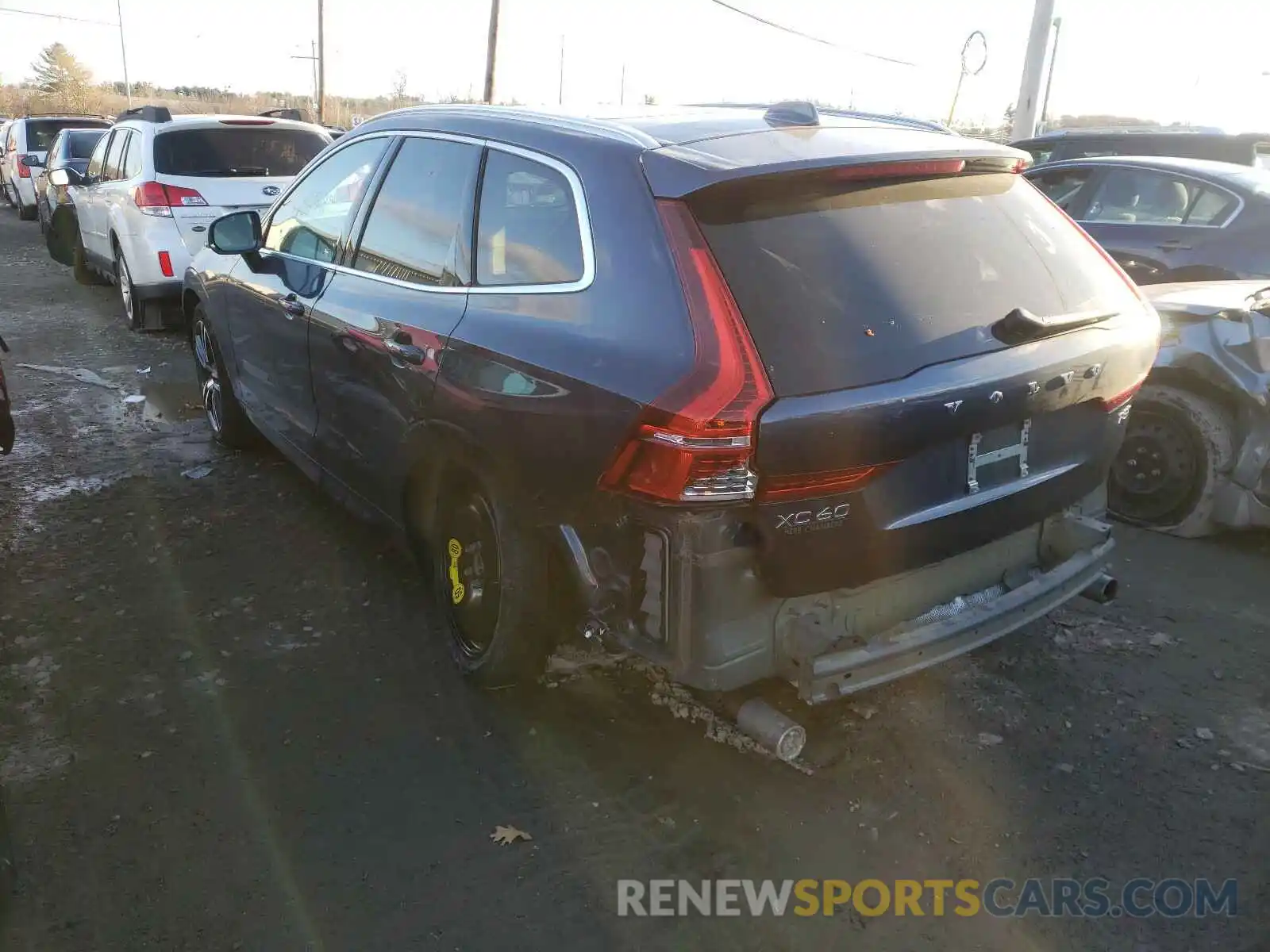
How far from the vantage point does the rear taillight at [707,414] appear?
7.81 ft

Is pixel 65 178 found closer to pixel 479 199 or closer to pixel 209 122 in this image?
pixel 209 122

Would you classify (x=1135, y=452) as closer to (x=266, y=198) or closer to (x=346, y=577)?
(x=346, y=577)

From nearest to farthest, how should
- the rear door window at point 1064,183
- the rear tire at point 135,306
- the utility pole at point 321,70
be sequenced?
the rear door window at point 1064,183 < the rear tire at point 135,306 < the utility pole at point 321,70

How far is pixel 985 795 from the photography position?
3.00 metres

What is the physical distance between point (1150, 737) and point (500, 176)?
2807mm

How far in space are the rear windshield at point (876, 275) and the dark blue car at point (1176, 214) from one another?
4381 millimetres

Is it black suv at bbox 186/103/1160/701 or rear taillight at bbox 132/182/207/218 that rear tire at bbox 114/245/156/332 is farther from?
black suv at bbox 186/103/1160/701

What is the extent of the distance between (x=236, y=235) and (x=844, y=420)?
351 cm

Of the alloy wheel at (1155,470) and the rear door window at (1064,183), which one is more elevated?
the rear door window at (1064,183)

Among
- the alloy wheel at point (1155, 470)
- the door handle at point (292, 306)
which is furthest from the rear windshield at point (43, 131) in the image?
the alloy wheel at point (1155, 470)

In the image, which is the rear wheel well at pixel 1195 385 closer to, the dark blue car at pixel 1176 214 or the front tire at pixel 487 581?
the dark blue car at pixel 1176 214

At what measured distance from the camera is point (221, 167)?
8.66 meters

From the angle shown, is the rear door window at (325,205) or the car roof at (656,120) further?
the rear door window at (325,205)

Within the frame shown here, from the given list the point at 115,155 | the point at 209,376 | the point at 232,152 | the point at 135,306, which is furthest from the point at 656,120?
the point at 115,155
